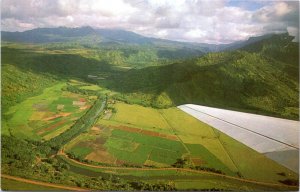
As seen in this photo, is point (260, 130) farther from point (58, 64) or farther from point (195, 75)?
point (58, 64)

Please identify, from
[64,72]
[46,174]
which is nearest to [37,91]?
[64,72]

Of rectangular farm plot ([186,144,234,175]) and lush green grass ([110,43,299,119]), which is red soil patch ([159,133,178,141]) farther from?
lush green grass ([110,43,299,119])

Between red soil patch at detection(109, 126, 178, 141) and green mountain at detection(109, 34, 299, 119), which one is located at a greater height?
green mountain at detection(109, 34, 299, 119)

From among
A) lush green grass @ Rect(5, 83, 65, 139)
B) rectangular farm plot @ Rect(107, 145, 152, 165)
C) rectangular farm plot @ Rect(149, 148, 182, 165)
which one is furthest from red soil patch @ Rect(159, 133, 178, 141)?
lush green grass @ Rect(5, 83, 65, 139)

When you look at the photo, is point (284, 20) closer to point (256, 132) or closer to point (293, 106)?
point (293, 106)

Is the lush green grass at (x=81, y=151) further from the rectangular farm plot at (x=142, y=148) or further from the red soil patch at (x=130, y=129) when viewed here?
the red soil patch at (x=130, y=129)

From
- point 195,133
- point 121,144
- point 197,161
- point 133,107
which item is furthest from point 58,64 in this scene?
point 197,161
